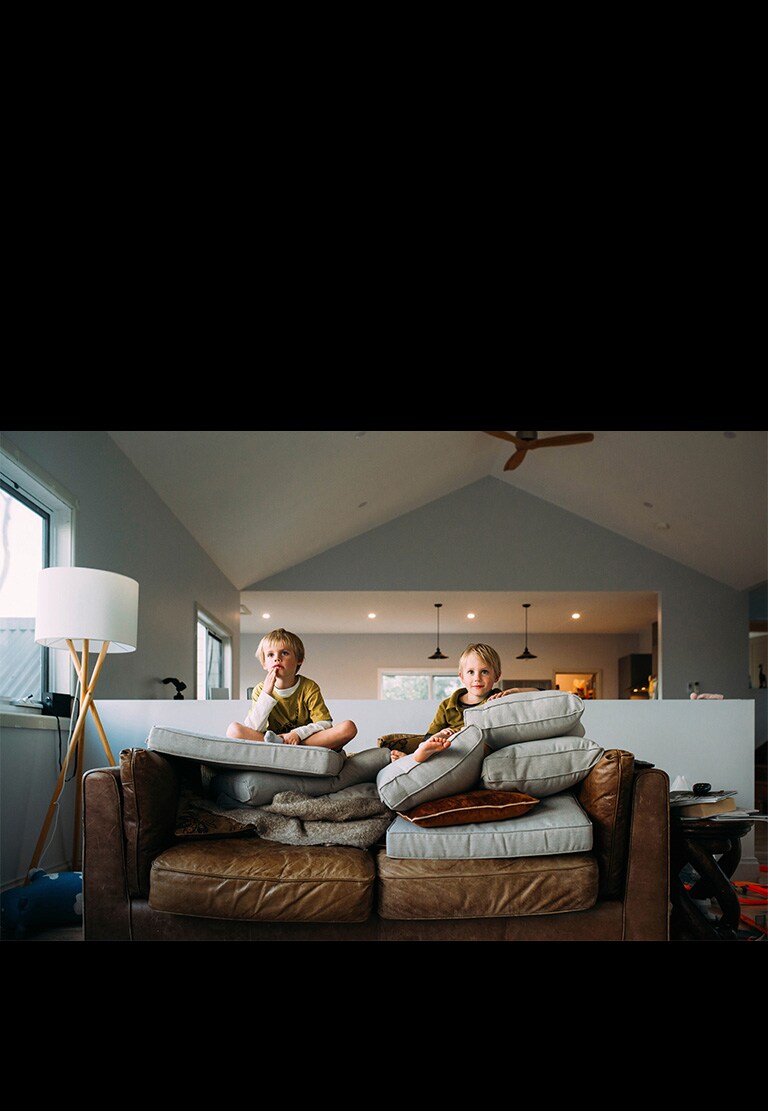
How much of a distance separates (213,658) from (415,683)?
5.87 metres

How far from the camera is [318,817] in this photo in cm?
275

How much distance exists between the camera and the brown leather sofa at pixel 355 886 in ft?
8.11

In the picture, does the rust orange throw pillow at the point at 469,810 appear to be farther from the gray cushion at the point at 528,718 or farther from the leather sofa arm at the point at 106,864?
the leather sofa arm at the point at 106,864

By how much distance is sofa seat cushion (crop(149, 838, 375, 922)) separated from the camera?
8.05ft

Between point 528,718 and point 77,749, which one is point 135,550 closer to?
point 77,749

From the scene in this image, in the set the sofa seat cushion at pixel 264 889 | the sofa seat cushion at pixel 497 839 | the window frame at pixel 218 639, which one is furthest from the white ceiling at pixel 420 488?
the sofa seat cushion at pixel 497 839

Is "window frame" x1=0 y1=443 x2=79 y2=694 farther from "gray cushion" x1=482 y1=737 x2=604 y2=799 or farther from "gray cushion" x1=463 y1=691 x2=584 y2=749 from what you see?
"gray cushion" x1=482 y1=737 x2=604 y2=799

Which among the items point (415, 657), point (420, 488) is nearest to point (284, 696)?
point (420, 488)

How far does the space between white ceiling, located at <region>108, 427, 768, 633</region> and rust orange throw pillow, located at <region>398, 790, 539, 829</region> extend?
12.2 ft
